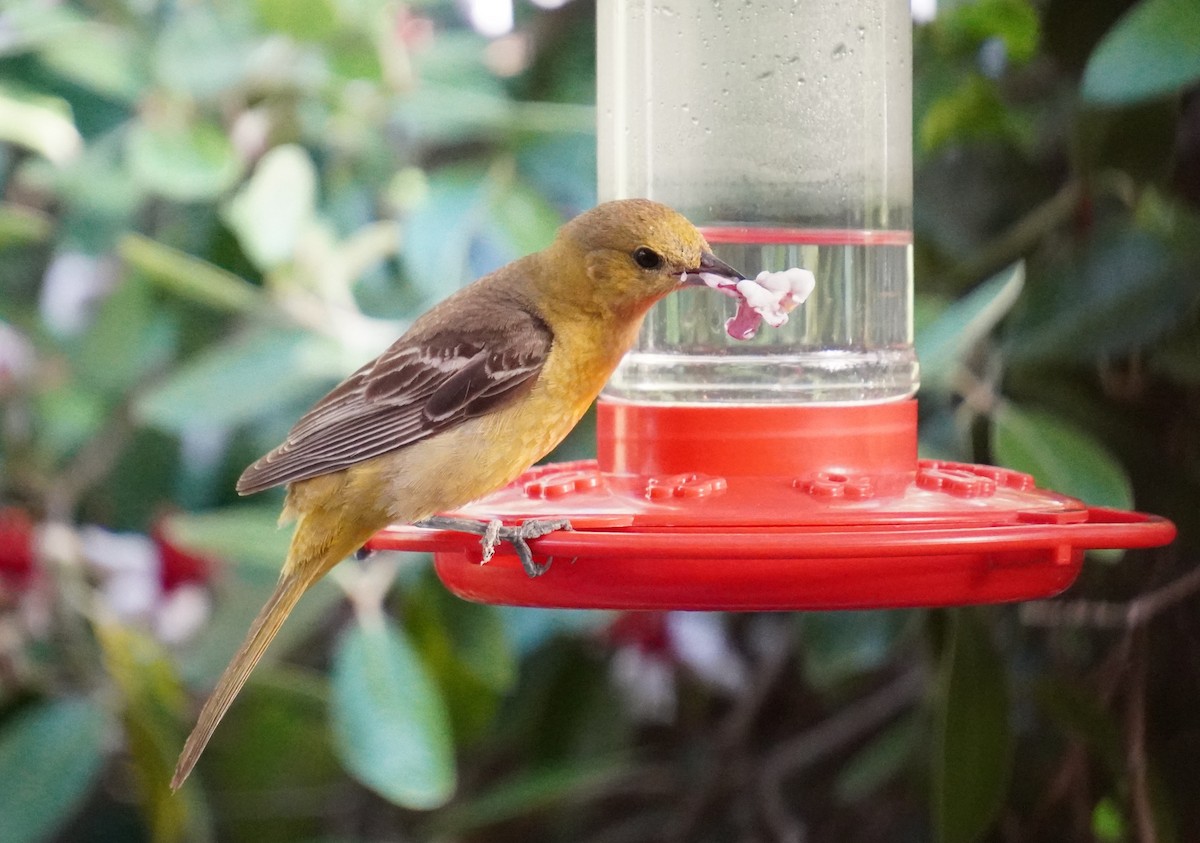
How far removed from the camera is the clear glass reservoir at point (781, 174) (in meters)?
2.75

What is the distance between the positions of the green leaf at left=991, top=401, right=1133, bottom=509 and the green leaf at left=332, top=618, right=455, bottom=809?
1309 millimetres

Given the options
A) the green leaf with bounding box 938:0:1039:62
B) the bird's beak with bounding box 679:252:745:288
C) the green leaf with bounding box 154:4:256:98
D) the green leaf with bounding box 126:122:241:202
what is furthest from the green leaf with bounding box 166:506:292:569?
the green leaf with bounding box 938:0:1039:62

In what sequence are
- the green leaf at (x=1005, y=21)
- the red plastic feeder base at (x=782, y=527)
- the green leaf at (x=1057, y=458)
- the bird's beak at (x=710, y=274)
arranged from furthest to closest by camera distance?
the green leaf at (x=1005, y=21) → the green leaf at (x=1057, y=458) → the bird's beak at (x=710, y=274) → the red plastic feeder base at (x=782, y=527)

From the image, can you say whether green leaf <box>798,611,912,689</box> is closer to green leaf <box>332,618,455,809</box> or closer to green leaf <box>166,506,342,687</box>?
green leaf <box>332,618,455,809</box>

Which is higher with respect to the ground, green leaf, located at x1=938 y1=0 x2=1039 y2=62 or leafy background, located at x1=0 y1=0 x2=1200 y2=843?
green leaf, located at x1=938 y1=0 x2=1039 y2=62

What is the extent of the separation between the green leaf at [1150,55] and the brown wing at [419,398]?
104cm

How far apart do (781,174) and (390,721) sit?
1394 mm

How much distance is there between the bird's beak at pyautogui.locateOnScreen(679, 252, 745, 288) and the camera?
2363 mm

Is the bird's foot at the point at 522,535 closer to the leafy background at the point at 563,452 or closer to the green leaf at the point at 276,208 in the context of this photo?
the leafy background at the point at 563,452

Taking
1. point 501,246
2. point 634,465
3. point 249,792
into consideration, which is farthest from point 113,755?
point 634,465

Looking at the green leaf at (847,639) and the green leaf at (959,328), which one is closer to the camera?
the green leaf at (959,328)

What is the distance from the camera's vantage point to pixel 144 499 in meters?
4.05

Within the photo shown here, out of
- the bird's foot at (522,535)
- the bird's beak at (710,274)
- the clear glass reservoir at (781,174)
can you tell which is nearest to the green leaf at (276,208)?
the clear glass reservoir at (781,174)

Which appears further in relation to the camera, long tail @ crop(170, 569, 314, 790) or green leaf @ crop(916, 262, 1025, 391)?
green leaf @ crop(916, 262, 1025, 391)
